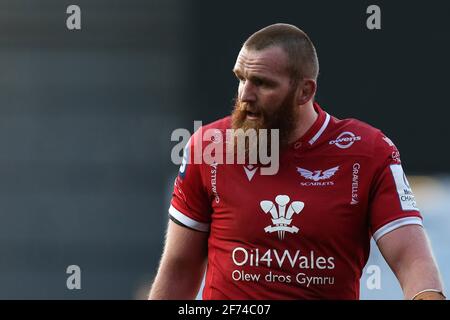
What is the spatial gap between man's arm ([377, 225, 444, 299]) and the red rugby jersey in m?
0.04

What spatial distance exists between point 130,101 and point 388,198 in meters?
5.53

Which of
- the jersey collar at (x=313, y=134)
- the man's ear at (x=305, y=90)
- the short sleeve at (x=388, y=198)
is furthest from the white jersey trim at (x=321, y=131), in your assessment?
the short sleeve at (x=388, y=198)

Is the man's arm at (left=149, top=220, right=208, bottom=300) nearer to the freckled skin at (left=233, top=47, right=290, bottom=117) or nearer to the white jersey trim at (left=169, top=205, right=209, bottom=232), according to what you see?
the white jersey trim at (left=169, top=205, right=209, bottom=232)

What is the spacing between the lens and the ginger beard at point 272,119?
12.5 feet

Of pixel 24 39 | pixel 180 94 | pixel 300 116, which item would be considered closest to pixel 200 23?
pixel 180 94

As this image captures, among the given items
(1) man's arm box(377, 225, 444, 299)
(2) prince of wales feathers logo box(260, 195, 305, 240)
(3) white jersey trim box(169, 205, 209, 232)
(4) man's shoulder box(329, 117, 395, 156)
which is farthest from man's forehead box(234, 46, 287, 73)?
(1) man's arm box(377, 225, 444, 299)

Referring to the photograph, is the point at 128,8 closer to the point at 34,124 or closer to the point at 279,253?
the point at 34,124

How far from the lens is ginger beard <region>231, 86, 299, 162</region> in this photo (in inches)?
150

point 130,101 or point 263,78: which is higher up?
point 263,78

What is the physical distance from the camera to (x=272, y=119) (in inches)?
150

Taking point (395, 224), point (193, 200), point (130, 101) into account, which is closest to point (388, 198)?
point (395, 224)

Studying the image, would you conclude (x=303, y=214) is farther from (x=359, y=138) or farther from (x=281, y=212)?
(x=359, y=138)

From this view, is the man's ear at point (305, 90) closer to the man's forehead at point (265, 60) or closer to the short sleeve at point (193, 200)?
the man's forehead at point (265, 60)

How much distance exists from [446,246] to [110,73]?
333 centimetres
